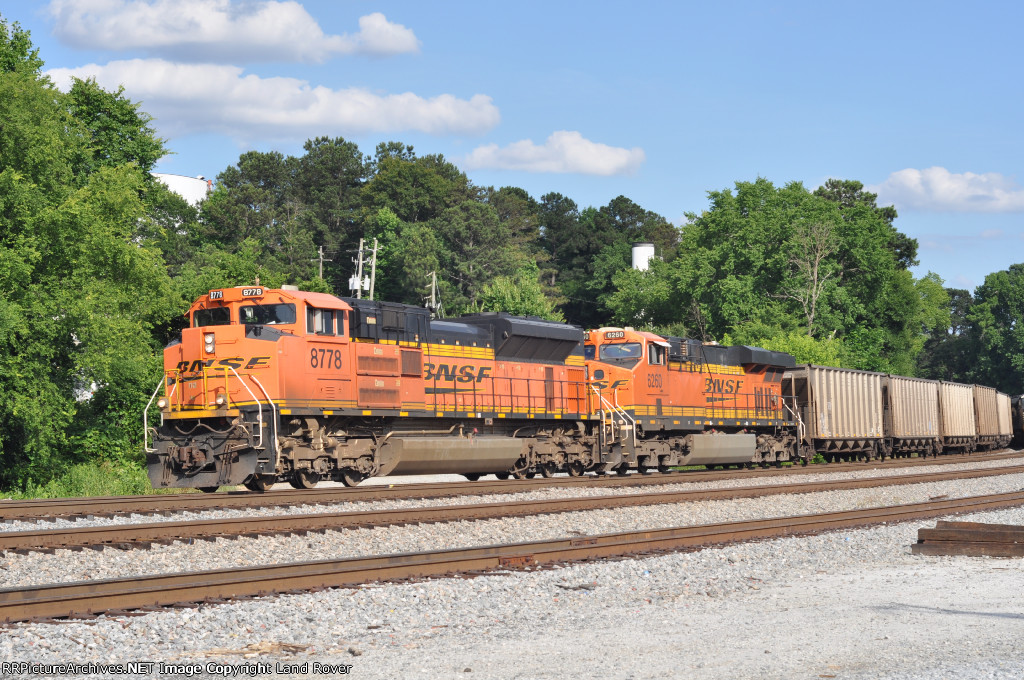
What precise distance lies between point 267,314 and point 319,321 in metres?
0.94

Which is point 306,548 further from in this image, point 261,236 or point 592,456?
point 261,236

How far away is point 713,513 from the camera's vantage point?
1655 cm

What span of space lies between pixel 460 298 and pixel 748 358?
44.6 metres

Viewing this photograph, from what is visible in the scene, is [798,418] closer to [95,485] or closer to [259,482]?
[259,482]

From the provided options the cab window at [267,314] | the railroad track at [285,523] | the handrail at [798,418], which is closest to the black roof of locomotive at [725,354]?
the handrail at [798,418]

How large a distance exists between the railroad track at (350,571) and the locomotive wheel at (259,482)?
8.30 meters

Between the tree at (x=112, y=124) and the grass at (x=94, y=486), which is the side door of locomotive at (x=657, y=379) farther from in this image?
the tree at (x=112, y=124)

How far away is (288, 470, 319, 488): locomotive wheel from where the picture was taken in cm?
1866

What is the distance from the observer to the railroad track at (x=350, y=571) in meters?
7.73

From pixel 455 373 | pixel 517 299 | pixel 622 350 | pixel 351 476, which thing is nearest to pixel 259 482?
pixel 351 476

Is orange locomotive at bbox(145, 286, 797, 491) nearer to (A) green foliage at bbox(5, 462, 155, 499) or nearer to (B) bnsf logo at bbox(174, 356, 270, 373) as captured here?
(B) bnsf logo at bbox(174, 356, 270, 373)

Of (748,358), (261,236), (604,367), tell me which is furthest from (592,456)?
(261,236)

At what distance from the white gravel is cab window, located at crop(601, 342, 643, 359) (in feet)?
44.3

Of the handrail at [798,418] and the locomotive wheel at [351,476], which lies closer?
the locomotive wheel at [351,476]
